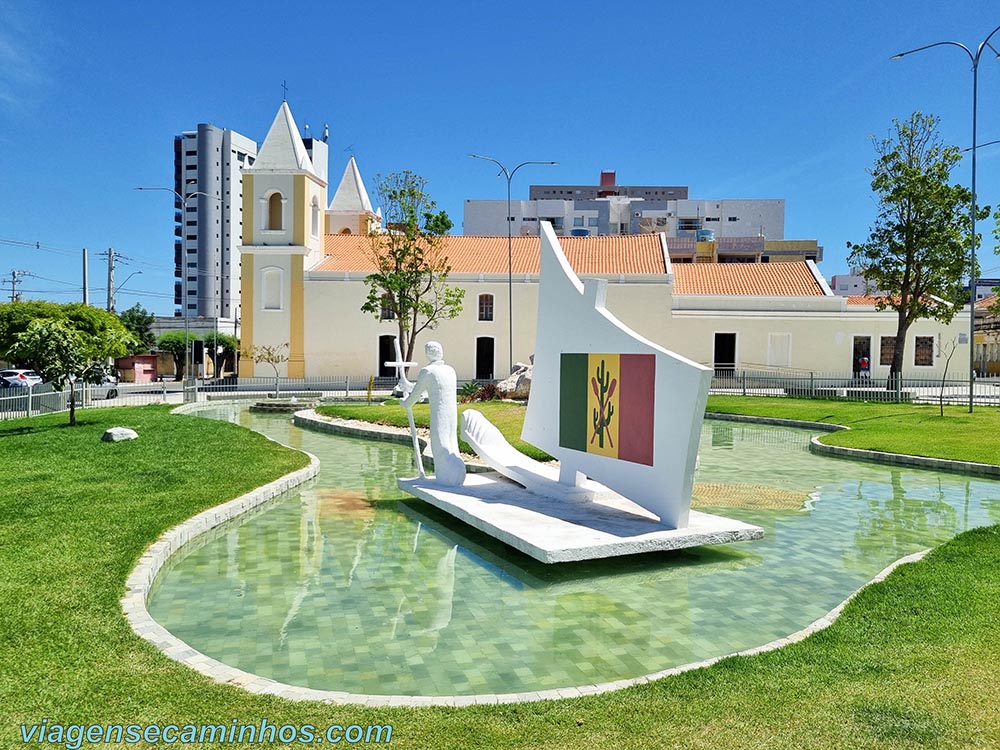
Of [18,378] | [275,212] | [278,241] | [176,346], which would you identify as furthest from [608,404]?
[176,346]

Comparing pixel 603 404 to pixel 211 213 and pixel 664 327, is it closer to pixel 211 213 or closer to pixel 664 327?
pixel 664 327

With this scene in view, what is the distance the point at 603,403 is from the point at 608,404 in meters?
0.12

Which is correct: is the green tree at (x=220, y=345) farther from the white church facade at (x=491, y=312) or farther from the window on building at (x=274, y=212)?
the window on building at (x=274, y=212)

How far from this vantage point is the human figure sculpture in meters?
9.80

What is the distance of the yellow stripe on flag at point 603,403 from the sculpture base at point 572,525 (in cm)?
76

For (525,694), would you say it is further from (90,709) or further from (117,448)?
(117,448)

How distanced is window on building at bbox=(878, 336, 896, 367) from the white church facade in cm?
6

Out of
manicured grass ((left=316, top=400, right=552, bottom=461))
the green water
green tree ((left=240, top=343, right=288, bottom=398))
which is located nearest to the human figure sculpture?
the green water

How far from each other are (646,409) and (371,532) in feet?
11.4

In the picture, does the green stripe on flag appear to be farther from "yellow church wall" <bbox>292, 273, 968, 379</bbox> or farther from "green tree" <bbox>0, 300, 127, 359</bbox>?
"green tree" <bbox>0, 300, 127, 359</bbox>

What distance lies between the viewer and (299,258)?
119 ft

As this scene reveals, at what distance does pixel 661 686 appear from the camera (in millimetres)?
4355

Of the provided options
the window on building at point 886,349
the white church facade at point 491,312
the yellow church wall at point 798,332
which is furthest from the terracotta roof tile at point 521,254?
the window on building at point 886,349

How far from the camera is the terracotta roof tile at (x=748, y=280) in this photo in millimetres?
37750
